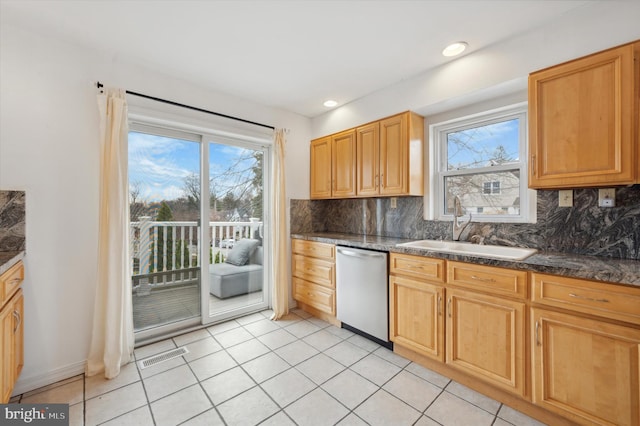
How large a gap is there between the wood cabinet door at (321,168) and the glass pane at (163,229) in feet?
4.62

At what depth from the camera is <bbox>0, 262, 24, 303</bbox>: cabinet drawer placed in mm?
1390

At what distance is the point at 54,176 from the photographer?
196cm

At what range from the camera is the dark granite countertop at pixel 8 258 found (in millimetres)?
1388

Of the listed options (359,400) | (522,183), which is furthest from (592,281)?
(359,400)

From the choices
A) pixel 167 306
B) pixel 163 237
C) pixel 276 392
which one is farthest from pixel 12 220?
pixel 276 392

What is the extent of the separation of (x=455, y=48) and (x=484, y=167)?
105 cm

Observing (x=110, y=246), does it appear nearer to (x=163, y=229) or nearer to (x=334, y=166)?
(x=163, y=229)

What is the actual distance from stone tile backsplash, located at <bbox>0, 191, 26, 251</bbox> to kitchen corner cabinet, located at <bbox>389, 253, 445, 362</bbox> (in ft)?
8.92

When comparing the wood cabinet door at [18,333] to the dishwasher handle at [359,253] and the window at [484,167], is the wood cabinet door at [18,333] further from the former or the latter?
the window at [484,167]

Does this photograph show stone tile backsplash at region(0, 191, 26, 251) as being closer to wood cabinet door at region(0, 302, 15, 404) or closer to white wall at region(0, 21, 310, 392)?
white wall at region(0, 21, 310, 392)

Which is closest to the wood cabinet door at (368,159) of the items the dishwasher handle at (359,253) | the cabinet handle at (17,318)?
the dishwasher handle at (359,253)

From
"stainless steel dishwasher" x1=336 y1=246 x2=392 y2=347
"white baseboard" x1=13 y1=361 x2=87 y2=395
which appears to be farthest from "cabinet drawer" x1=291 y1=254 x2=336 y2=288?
"white baseboard" x1=13 y1=361 x2=87 y2=395

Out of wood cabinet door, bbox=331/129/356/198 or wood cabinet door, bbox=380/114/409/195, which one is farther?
wood cabinet door, bbox=331/129/356/198

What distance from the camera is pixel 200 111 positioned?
2.66 meters
